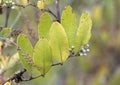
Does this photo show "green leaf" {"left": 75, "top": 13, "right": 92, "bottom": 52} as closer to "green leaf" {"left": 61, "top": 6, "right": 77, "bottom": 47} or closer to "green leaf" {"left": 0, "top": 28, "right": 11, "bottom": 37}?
"green leaf" {"left": 61, "top": 6, "right": 77, "bottom": 47}

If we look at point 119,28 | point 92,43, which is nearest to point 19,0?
point 92,43

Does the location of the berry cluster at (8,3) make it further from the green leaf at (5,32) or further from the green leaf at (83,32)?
the green leaf at (83,32)

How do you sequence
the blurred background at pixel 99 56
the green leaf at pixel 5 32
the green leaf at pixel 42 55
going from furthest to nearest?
the blurred background at pixel 99 56, the green leaf at pixel 5 32, the green leaf at pixel 42 55

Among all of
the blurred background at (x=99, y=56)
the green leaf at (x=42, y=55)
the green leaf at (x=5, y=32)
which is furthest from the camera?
the blurred background at (x=99, y=56)

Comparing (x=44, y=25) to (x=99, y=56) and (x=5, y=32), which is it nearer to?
(x=5, y=32)

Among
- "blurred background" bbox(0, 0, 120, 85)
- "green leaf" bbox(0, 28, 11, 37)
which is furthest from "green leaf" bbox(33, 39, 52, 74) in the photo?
"blurred background" bbox(0, 0, 120, 85)

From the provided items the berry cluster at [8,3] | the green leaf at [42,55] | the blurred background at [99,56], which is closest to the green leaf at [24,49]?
the green leaf at [42,55]

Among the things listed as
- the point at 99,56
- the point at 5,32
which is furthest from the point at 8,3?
the point at 99,56
